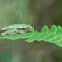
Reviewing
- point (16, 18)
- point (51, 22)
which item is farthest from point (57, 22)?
point (16, 18)

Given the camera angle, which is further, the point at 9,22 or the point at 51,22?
the point at 51,22

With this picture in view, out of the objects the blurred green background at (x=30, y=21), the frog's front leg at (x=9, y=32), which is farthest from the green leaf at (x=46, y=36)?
the blurred green background at (x=30, y=21)

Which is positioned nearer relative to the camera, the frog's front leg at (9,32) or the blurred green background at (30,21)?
the frog's front leg at (9,32)

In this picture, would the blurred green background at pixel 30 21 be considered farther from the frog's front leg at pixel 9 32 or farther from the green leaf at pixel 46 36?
the green leaf at pixel 46 36

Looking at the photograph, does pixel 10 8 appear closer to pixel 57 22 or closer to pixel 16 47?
pixel 16 47

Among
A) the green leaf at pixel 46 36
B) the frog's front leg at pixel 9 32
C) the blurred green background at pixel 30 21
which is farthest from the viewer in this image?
the blurred green background at pixel 30 21

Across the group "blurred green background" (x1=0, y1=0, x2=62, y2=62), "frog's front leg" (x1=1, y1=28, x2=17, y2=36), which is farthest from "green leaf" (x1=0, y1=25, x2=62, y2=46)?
"blurred green background" (x1=0, y1=0, x2=62, y2=62)

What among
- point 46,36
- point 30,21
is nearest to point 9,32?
point 46,36

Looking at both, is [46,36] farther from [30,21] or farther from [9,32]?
[30,21]

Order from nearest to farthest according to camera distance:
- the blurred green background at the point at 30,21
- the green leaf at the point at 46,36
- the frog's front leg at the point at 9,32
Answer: the green leaf at the point at 46,36
the frog's front leg at the point at 9,32
the blurred green background at the point at 30,21
